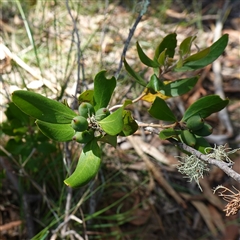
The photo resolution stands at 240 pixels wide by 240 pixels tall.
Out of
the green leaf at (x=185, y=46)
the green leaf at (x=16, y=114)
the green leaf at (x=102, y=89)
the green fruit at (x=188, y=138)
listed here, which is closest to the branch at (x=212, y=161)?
the green fruit at (x=188, y=138)

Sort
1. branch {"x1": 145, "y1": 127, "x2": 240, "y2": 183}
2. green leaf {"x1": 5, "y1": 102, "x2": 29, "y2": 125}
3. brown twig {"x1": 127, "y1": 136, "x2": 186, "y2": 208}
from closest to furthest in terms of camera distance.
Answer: branch {"x1": 145, "y1": 127, "x2": 240, "y2": 183} < green leaf {"x1": 5, "y1": 102, "x2": 29, "y2": 125} < brown twig {"x1": 127, "y1": 136, "x2": 186, "y2": 208}

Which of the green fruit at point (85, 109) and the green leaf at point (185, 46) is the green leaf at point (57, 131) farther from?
the green leaf at point (185, 46)

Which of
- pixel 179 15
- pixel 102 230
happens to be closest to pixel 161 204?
pixel 102 230

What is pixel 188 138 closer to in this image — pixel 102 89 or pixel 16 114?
pixel 102 89

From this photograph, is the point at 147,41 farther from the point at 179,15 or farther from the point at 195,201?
the point at 195,201

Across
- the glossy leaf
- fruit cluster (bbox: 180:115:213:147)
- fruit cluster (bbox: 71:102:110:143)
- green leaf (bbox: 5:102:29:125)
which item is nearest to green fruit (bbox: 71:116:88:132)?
fruit cluster (bbox: 71:102:110:143)

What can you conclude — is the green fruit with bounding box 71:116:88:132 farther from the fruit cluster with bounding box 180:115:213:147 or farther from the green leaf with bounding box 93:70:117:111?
the fruit cluster with bounding box 180:115:213:147

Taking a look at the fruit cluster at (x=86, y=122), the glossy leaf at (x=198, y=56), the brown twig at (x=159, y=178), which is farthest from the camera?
the brown twig at (x=159, y=178)
